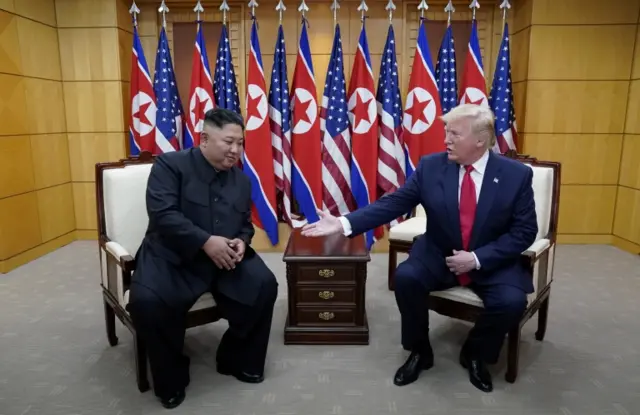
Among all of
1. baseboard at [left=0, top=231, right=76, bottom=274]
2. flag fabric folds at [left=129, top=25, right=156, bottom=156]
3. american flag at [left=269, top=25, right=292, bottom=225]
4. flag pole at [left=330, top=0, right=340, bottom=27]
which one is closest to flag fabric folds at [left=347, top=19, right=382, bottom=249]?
flag pole at [left=330, top=0, right=340, bottom=27]

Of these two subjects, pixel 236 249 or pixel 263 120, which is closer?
pixel 236 249

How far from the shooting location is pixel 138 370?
2242 mm

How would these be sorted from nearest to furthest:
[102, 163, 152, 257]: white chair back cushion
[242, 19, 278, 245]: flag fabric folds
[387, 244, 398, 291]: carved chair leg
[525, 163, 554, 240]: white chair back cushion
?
[102, 163, 152, 257]: white chair back cushion
[525, 163, 554, 240]: white chair back cushion
[387, 244, 398, 291]: carved chair leg
[242, 19, 278, 245]: flag fabric folds

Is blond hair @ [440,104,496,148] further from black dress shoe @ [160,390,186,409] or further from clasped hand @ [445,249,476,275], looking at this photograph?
black dress shoe @ [160,390,186,409]

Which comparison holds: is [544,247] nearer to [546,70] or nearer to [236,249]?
[236,249]

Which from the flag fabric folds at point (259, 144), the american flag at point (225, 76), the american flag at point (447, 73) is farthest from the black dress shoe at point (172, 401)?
the american flag at point (447, 73)

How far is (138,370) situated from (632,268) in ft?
13.6

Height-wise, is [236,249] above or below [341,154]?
below

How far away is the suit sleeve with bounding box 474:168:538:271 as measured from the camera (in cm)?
218

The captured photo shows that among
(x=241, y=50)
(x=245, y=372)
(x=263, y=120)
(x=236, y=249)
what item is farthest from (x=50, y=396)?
(x=241, y=50)

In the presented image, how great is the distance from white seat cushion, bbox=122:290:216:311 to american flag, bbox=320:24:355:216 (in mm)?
2496

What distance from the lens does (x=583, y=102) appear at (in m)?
4.76

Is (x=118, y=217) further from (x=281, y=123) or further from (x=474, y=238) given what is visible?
(x=281, y=123)

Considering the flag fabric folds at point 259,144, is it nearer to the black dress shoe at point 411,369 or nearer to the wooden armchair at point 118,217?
the wooden armchair at point 118,217
